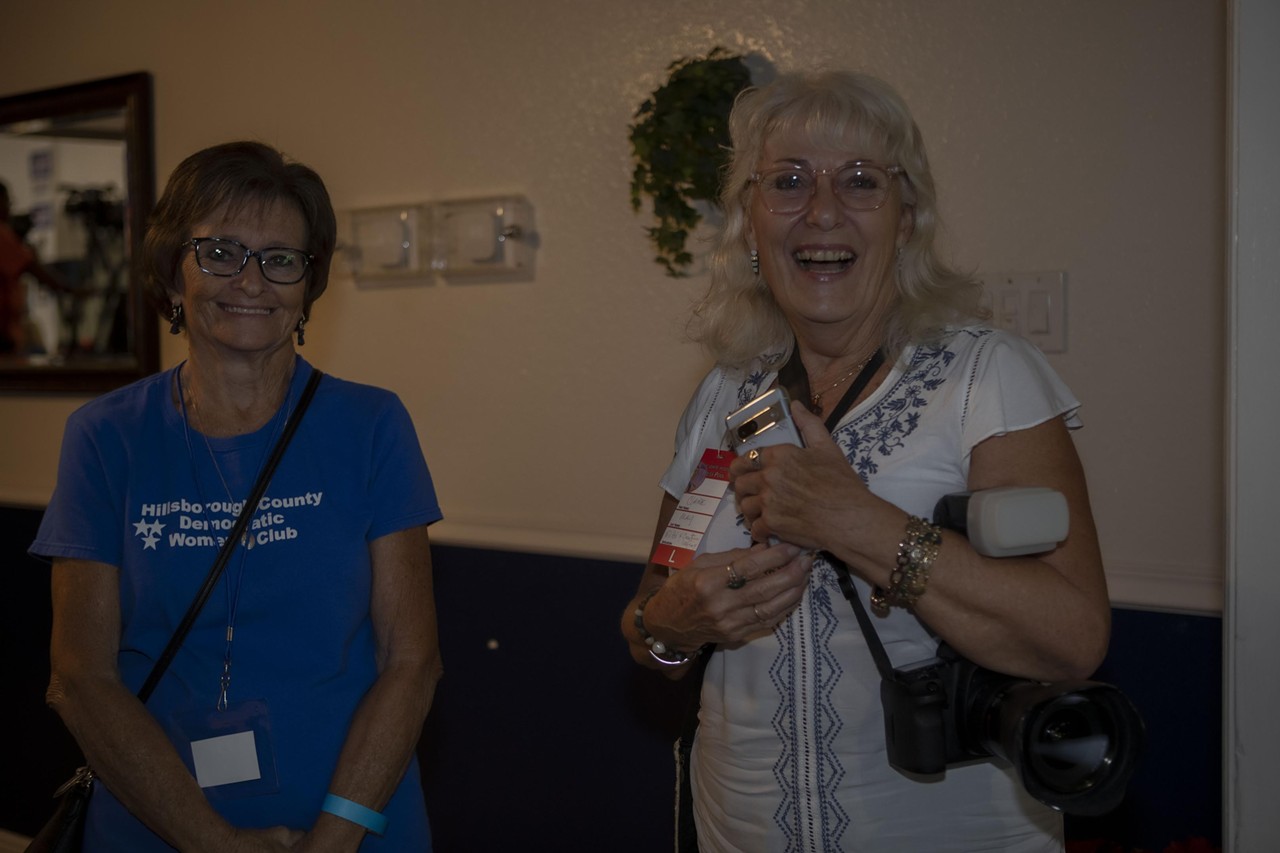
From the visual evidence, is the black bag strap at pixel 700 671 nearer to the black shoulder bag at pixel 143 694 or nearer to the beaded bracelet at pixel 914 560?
the beaded bracelet at pixel 914 560

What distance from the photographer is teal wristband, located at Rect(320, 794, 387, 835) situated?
5.28ft

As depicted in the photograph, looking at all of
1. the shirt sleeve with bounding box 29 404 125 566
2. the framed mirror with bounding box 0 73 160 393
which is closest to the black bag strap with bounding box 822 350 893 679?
the shirt sleeve with bounding box 29 404 125 566

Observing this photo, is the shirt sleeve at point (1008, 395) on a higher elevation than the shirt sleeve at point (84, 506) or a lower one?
higher

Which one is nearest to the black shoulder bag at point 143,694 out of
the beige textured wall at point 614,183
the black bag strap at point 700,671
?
the black bag strap at point 700,671

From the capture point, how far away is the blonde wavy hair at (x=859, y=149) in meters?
1.52

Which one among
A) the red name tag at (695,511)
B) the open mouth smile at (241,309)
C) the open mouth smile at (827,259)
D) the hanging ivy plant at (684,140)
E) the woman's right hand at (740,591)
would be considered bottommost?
the woman's right hand at (740,591)

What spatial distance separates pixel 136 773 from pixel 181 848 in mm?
126

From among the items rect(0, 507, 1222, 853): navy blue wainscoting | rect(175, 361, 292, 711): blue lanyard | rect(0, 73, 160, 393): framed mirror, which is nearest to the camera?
rect(175, 361, 292, 711): blue lanyard

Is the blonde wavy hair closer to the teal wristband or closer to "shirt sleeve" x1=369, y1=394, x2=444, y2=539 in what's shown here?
"shirt sleeve" x1=369, y1=394, x2=444, y2=539

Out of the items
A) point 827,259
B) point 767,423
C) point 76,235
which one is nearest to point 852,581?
point 767,423

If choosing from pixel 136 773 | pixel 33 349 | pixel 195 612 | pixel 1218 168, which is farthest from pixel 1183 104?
pixel 33 349

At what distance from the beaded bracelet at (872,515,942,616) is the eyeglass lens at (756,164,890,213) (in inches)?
19.6

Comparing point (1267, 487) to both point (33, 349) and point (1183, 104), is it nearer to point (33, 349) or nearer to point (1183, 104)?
point (1183, 104)

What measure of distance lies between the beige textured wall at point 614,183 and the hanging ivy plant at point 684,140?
0.13 meters
